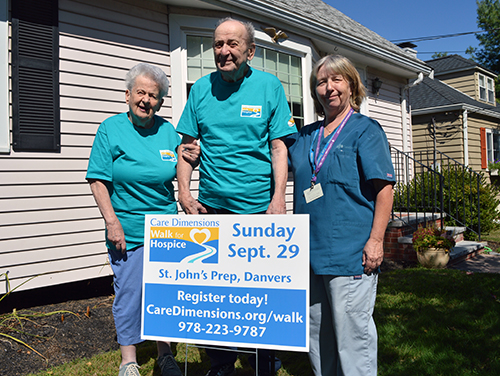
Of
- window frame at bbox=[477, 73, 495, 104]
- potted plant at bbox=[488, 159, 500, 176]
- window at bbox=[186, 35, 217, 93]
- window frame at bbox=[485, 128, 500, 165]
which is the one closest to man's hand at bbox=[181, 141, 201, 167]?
window at bbox=[186, 35, 217, 93]

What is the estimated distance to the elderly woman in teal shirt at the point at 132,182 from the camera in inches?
96.2

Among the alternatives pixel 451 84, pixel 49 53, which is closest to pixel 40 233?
pixel 49 53

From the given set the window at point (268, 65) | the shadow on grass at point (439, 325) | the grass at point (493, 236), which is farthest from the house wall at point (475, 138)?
the shadow on grass at point (439, 325)

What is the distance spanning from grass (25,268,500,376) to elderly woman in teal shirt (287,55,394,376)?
98cm

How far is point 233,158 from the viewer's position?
2.31 meters

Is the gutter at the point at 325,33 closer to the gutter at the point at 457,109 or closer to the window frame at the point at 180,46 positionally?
the window frame at the point at 180,46

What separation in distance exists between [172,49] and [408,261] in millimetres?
5054

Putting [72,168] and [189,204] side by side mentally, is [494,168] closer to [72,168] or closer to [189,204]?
[72,168]

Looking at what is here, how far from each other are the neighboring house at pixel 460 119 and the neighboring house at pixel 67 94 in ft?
36.3

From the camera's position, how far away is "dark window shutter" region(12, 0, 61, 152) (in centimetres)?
414

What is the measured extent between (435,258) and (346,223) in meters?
4.74

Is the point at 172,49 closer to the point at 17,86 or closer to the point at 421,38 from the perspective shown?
the point at 17,86

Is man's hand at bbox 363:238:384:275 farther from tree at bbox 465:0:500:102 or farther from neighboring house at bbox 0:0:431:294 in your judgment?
tree at bbox 465:0:500:102

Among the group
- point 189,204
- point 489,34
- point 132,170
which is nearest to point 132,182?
point 132,170
